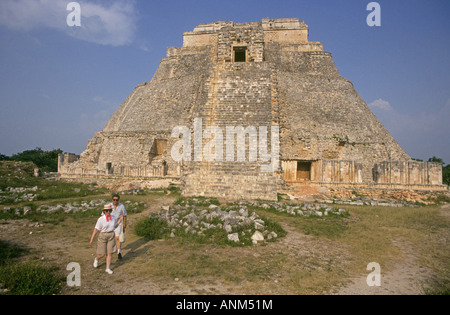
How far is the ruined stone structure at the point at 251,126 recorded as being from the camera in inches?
474

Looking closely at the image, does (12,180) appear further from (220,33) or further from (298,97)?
(298,97)

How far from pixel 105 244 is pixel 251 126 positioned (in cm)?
905

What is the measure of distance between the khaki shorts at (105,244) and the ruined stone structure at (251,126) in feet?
21.2

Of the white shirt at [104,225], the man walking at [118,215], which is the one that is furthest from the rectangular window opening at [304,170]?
the white shirt at [104,225]

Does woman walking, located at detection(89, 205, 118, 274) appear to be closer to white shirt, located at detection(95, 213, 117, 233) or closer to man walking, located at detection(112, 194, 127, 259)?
white shirt, located at detection(95, 213, 117, 233)

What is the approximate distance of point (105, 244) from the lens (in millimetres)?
4438

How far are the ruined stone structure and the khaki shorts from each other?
21.2ft

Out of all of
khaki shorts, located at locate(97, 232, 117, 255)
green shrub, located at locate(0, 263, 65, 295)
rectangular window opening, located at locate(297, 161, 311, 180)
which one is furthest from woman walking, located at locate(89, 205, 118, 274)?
rectangular window opening, located at locate(297, 161, 311, 180)

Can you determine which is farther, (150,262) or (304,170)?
(304,170)

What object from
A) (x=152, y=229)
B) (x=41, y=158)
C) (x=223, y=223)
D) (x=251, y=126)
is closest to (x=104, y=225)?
(x=152, y=229)

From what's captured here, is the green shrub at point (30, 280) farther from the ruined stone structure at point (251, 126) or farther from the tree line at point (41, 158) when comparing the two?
the tree line at point (41, 158)

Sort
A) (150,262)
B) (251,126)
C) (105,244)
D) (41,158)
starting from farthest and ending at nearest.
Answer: (41,158), (251,126), (150,262), (105,244)

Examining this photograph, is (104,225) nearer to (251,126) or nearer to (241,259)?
(241,259)

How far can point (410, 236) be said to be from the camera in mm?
6500
